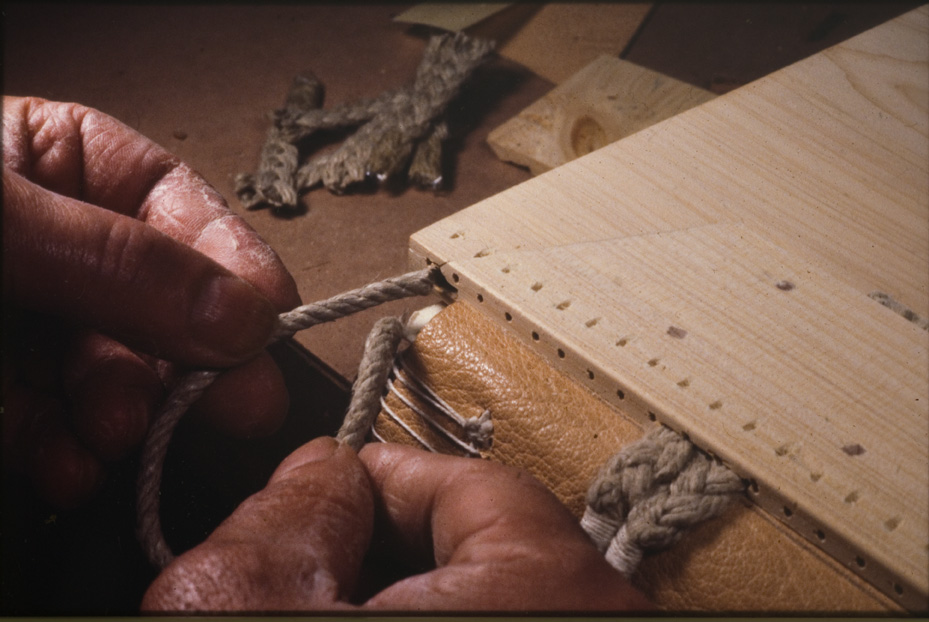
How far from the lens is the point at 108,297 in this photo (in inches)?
24.7

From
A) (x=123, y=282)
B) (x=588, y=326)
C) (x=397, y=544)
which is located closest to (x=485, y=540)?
(x=397, y=544)

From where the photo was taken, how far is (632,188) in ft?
2.87

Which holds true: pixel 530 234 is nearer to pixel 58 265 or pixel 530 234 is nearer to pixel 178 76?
pixel 58 265

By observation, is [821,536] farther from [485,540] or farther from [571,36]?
[571,36]

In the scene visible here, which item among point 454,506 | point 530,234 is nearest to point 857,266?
point 530,234

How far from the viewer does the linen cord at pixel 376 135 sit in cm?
141

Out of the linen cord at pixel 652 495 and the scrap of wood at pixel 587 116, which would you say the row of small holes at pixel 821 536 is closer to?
the linen cord at pixel 652 495

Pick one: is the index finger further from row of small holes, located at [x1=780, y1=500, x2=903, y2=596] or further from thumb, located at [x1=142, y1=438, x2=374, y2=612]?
row of small holes, located at [x1=780, y1=500, x2=903, y2=596]

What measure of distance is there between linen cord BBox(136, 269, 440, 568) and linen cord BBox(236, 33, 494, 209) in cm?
64

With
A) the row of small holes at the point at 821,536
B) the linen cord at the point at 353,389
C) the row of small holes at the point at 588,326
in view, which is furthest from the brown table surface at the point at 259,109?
the row of small holes at the point at 821,536

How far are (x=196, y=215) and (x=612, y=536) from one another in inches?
24.9

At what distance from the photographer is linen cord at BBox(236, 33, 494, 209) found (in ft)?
4.63

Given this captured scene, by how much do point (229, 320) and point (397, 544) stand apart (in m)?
0.28

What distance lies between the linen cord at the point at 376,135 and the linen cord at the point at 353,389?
64 cm
